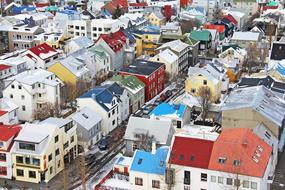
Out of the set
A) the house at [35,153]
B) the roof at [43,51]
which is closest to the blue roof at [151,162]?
the house at [35,153]

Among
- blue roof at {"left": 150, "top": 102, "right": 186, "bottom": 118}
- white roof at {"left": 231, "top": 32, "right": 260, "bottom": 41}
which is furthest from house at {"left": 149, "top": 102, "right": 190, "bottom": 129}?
white roof at {"left": 231, "top": 32, "right": 260, "bottom": 41}

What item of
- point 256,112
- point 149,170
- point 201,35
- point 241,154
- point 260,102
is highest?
point 201,35

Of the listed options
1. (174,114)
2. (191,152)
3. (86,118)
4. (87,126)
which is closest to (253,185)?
(191,152)

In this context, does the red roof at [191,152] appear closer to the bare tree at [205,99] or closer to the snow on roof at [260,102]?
the snow on roof at [260,102]

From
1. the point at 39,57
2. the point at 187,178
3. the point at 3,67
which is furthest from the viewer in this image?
the point at 39,57

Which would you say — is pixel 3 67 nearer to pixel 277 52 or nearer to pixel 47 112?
pixel 47 112

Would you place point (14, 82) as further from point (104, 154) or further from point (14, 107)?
point (104, 154)
